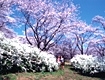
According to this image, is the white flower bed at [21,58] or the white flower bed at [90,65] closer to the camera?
the white flower bed at [21,58]

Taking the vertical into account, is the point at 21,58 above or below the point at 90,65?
above

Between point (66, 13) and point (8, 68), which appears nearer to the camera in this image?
point (8, 68)

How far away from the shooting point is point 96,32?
138 feet

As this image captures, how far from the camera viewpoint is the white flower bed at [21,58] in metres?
17.0

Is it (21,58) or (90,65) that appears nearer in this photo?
(21,58)

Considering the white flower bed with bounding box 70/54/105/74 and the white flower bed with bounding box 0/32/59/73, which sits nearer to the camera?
the white flower bed with bounding box 0/32/59/73

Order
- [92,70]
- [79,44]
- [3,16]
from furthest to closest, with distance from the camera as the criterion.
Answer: [79,44], [3,16], [92,70]

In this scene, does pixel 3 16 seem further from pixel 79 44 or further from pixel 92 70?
pixel 79 44

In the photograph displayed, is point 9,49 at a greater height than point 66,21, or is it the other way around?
point 66,21

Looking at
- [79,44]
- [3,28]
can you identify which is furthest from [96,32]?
[3,28]

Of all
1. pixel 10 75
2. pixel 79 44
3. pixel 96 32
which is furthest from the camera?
pixel 79 44

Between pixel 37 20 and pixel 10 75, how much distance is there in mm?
15352

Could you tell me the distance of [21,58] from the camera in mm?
18094

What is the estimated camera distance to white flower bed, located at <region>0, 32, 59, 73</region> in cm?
1700
